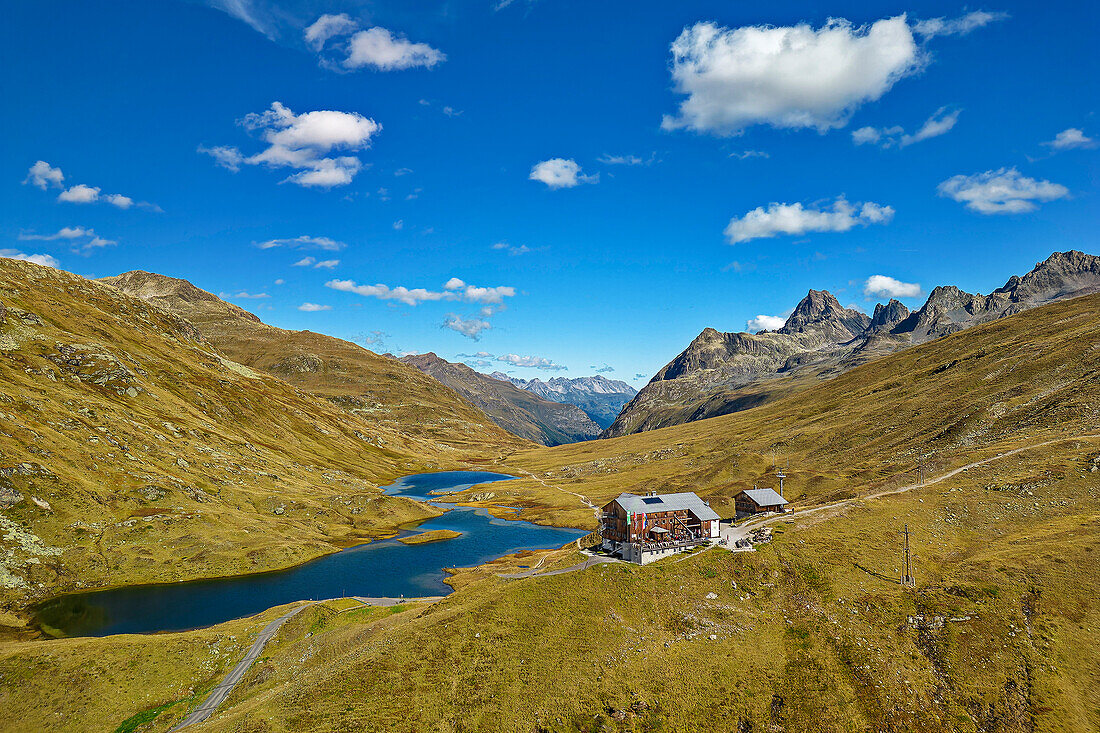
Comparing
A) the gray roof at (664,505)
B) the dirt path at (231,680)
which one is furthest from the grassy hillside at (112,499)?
the gray roof at (664,505)

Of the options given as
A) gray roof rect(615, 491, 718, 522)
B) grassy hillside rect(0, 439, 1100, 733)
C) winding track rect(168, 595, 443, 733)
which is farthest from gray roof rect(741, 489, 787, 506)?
winding track rect(168, 595, 443, 733)

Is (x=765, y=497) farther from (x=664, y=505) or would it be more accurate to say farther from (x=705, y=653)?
(x=705, y=653)

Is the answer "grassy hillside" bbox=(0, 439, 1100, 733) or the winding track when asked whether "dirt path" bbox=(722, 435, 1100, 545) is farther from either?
the winding track

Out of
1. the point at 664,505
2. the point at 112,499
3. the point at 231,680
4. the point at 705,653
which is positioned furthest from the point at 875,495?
the point at 112,499

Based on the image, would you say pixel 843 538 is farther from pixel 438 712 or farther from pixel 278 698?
pixel 278 698

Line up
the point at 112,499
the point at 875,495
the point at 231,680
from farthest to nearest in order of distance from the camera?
1. the point at 112,499
2. the point at 875,495
3. the point at 231,680

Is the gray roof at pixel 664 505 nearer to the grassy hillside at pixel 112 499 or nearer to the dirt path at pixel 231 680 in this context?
the dirt path at pixel 231 680
